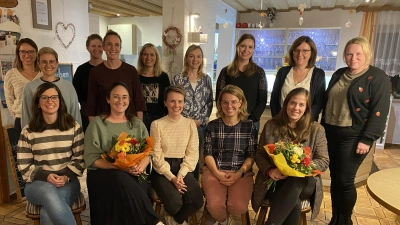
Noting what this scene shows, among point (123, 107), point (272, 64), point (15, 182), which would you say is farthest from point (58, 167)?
point (272, 64)

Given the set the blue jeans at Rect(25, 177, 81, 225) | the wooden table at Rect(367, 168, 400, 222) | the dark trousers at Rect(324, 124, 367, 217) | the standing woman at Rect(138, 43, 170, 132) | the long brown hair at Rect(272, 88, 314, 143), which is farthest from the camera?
the standing woman at Rect(138, 43, 170, 132)

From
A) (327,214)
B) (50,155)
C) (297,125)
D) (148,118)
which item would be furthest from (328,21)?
(50,155)

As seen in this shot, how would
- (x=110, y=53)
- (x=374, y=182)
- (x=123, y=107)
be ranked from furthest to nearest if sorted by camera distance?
(x=110, y=53)
(x=123, y=107)
(x=374, y=182)

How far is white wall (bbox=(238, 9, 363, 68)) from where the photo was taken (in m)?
5.49

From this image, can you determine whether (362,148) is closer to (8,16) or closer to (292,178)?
(292,178)

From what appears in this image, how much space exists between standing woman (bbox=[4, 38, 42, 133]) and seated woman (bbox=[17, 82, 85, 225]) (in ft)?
1.93

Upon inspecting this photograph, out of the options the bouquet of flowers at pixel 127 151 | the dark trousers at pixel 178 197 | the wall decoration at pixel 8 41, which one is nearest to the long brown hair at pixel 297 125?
the dark trousers at pixel 178 197

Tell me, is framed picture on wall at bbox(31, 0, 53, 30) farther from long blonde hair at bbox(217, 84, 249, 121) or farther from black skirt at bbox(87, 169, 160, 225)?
long blonde hair at bbox(217, 84, 249, 121)

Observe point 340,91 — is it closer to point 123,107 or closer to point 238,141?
point 238,141

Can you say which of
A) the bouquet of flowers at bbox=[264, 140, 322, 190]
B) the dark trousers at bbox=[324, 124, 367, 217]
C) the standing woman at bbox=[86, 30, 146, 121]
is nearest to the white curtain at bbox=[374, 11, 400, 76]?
the dark trousers at bbox=[324, 124, 367, 217]

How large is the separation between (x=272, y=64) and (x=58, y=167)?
5.06m

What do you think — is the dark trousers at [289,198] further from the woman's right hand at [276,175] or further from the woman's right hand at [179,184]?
the woman's right hand at [179,184]

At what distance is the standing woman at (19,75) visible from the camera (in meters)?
2.27

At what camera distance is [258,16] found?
6.14 m
